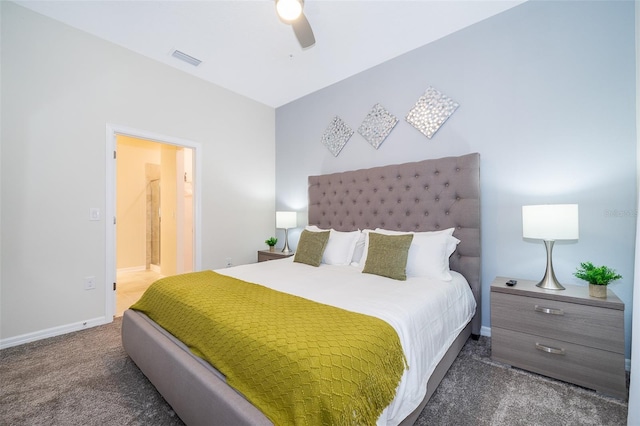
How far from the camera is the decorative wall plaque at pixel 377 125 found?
290 cm

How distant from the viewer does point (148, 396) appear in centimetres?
154

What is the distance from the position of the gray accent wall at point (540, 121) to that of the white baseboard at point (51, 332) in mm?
3476

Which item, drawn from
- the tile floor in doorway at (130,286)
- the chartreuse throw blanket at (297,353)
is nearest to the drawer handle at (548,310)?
the chartreuse throw blanket at (297,353)

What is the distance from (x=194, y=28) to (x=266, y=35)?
2.17ft

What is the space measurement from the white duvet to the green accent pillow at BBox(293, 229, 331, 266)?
0.20 meters

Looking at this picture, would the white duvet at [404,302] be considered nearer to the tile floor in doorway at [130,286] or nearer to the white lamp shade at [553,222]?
the white lamp shade at [553,222]

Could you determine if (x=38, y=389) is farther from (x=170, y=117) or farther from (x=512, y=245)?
(x=512, y=245)

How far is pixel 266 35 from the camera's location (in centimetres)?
253

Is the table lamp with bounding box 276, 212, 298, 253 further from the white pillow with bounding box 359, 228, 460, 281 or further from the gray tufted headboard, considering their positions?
the white pillow with bounding box 359, 228, 460, 281

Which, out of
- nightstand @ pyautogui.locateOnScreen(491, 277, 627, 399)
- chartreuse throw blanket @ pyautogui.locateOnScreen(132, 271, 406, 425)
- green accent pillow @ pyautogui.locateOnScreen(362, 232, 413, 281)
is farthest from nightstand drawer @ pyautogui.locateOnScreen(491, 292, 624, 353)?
chartreuse throw blanket @ pyautogui.locateOnScreen(132, 271, 406, 425)

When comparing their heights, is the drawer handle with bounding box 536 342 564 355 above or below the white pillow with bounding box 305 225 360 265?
below

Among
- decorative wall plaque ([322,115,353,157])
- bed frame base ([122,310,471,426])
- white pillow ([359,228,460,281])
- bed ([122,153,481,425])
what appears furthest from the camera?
decorative wall plaque ([322,115,353,157])

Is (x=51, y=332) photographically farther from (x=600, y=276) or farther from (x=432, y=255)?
(x=600, y=276)

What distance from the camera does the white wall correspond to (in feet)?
7.08
